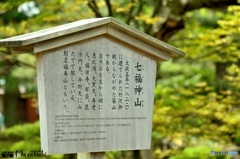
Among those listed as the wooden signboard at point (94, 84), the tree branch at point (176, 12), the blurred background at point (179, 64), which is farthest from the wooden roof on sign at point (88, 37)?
the tree branch at point (176, 12)

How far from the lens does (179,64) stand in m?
8.87

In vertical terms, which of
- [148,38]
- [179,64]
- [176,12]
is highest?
[176,12]

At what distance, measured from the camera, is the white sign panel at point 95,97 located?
3.42 m

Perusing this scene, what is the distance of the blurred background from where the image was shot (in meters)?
6.12

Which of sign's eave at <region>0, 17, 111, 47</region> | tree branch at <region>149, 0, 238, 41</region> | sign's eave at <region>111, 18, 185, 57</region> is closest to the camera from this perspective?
sign's eave at <region>0, 17, 111, 47</region>

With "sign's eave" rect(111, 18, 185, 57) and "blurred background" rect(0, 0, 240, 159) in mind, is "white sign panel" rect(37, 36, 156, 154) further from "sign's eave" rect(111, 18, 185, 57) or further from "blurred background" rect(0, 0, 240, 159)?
"blurred background" rect(0, 0, 240, 159)

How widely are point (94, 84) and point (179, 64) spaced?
549cm

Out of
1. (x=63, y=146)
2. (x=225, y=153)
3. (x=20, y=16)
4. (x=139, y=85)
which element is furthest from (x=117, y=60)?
(x=20, y=16)

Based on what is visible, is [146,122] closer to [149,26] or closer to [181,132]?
[149,26]

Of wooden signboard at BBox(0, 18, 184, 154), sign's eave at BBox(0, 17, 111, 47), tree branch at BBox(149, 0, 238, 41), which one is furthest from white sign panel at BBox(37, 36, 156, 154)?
tree branch at BBox(149, 0, 238, 41)

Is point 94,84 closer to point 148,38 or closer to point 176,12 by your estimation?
point 148,38

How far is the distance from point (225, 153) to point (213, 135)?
1.58 meters

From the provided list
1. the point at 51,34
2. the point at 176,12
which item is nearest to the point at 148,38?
the point at 51,34

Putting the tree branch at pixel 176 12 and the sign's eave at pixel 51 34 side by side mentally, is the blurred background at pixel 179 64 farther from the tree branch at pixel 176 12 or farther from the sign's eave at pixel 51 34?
the sign's eave at pixel 51 34
